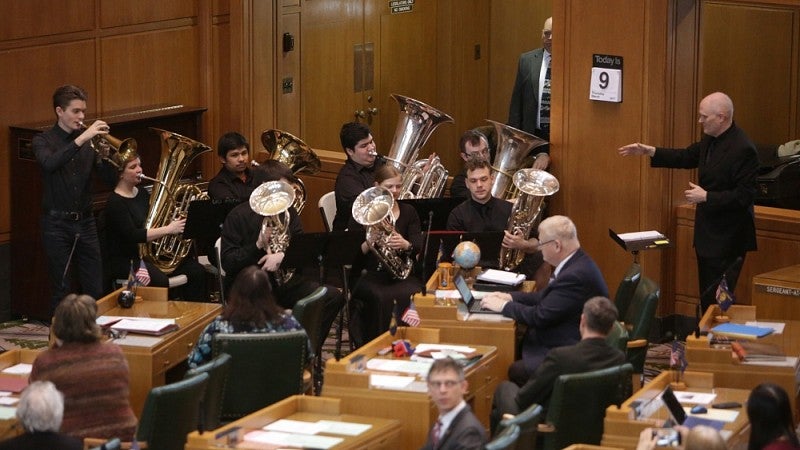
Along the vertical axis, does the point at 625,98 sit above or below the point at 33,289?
above

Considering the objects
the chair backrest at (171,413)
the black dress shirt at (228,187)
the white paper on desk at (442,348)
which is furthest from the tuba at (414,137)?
the chair backrest at (171,413)

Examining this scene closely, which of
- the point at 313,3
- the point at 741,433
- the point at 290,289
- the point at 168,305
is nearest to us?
the point at 741,433

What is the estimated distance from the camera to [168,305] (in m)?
8.19

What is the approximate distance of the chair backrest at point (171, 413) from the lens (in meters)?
6.08

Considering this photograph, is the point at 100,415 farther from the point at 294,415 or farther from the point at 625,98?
the point at 625,98

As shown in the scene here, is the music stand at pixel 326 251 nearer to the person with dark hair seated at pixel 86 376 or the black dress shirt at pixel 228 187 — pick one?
the black dress shirt at pixel 228 187

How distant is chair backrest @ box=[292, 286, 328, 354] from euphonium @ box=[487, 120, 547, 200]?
2190 millimetres

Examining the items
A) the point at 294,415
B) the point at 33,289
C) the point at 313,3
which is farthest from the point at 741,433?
the point at 313,3

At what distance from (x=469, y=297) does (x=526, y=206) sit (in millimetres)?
1363

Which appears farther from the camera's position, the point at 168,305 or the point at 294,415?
the point at 168,305

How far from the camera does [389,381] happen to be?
670cm

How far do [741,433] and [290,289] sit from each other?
3.45 meters

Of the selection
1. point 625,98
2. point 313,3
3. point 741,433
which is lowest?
point 741,433

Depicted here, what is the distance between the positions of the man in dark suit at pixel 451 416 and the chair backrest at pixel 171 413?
99cm
